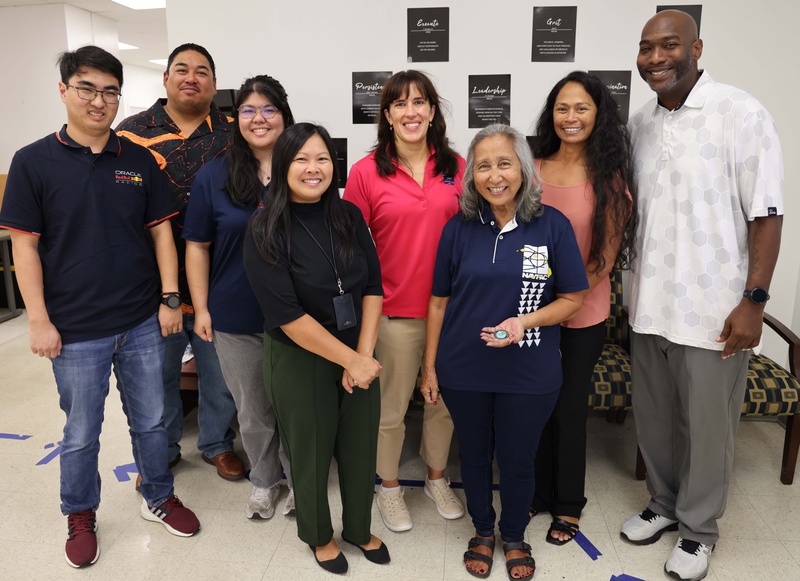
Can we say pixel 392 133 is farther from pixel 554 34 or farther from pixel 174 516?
pixel 174 516

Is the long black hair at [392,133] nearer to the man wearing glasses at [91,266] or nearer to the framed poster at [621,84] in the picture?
the man wearing glasses at [91,266]

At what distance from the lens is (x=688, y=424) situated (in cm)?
210

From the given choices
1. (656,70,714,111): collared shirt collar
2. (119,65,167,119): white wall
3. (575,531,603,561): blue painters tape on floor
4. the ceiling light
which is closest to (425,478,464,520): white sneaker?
(575,531,603,561): blue painters tape on floor

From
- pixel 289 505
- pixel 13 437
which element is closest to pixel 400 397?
pixel 289 505

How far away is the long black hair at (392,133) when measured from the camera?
2.10m

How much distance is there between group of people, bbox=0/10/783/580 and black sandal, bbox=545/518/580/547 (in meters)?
0.01

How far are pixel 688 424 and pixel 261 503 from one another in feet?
5.62

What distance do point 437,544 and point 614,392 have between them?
1.13 m

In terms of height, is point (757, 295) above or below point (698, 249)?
below

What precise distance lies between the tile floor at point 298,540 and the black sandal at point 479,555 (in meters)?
0.04

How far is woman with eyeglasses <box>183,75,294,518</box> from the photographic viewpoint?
209 centimetres

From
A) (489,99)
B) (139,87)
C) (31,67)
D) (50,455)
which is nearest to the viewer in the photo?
(50,455)

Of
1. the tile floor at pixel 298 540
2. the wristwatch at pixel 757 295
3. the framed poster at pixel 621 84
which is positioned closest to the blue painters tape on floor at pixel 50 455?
the tile floor at pixel 298 540

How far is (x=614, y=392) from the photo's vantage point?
9.07ft
